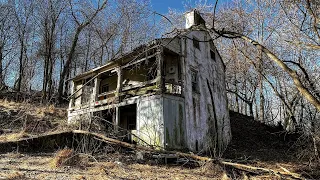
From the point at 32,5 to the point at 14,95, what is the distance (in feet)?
33.7

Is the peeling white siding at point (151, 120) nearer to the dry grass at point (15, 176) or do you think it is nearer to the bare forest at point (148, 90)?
the bare forest at point (148, 90)

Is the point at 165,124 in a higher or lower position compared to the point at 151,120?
lower

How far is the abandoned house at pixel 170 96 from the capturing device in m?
12.6

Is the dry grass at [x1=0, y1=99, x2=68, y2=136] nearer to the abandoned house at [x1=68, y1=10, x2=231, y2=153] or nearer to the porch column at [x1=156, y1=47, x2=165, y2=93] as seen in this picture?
the abandoned house at [x1=68, y1=10, x2=231, y2=153]

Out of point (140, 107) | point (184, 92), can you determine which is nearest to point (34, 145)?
point (140, 107)

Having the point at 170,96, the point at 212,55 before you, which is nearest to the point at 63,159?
the point at 170,96

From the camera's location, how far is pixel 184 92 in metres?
13.8

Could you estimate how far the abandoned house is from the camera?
41.2ft

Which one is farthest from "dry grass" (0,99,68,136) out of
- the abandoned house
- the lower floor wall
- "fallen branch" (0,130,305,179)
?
the lower floor wall

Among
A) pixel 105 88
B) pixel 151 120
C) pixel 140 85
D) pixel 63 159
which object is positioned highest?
pixel 105 88

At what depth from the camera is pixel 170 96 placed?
12.9 meters

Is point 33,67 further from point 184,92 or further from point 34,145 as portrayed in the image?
point 184,92

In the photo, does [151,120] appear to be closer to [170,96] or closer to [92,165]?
[170,96]

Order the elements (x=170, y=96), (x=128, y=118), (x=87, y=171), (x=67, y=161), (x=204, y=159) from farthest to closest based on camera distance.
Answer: (x=128, y=118)
(x=170, y=96)
(x=204, y=159)
(x=67, y=161)
(x=87, y=171)
